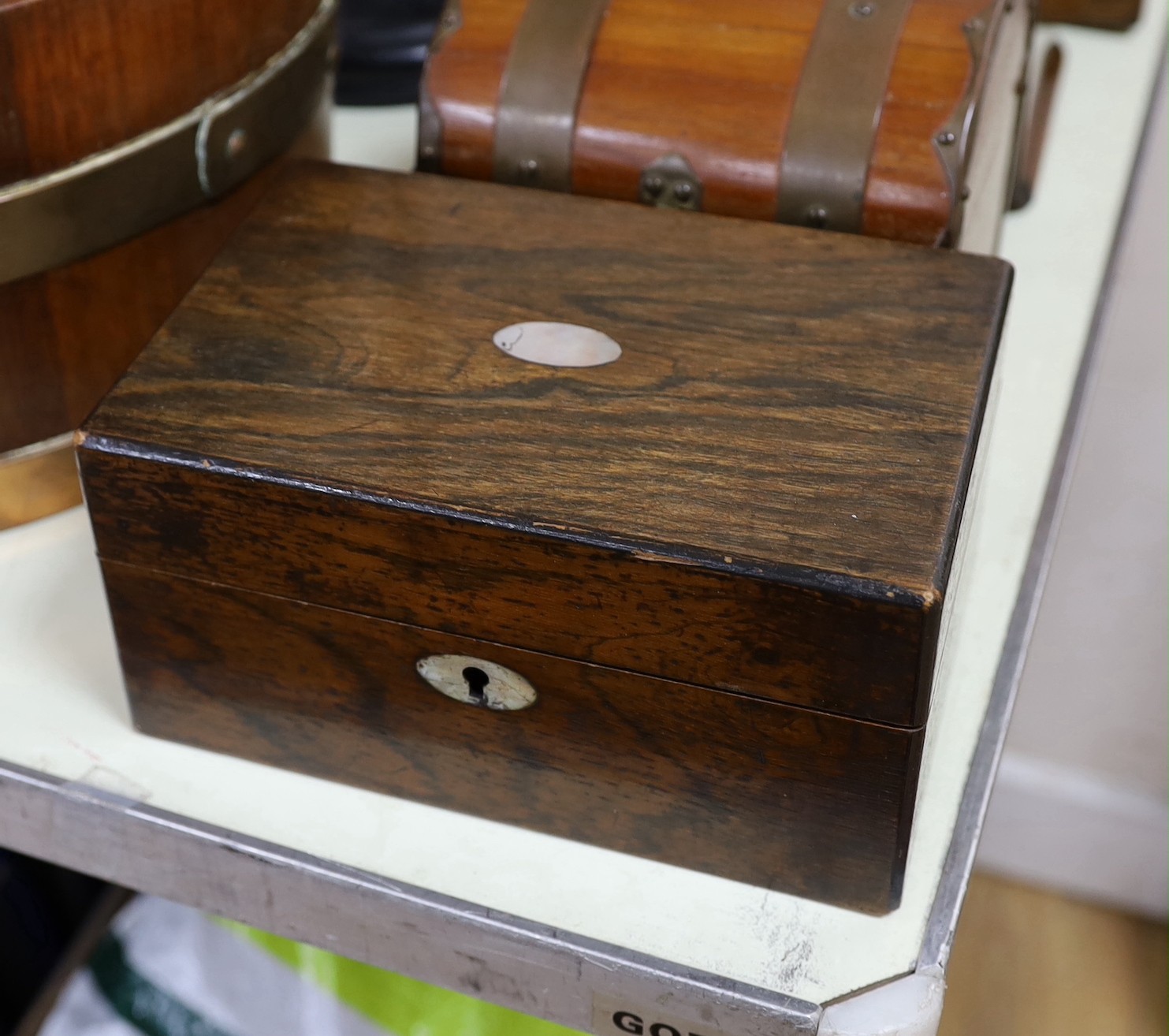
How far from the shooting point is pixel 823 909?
0.75 m

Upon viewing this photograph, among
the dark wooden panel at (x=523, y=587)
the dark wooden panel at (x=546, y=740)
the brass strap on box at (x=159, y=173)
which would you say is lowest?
the dark wooden panel at (x=546, y=740)

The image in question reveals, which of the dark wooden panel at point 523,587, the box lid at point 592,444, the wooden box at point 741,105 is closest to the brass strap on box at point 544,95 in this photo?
the wooden box at point 741,105

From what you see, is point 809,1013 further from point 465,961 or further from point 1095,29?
point 1095,29

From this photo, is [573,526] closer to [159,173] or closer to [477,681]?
[477,681]

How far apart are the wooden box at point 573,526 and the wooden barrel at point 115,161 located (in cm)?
7

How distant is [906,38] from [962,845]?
1.66 ft

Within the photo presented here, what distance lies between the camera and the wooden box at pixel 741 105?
90 centimetres

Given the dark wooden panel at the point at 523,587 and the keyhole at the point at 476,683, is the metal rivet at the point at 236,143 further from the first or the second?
the keyhole at the point at 476,683

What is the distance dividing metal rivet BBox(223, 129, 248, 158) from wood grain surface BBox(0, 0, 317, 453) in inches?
1.2

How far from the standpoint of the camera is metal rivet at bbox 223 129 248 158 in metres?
0.91

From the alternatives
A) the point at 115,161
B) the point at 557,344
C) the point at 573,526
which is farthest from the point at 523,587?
the point at 115,161

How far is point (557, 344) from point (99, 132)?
30 cm

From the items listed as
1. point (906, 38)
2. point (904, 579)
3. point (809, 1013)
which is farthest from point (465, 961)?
point (906, 38)

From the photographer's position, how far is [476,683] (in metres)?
0.75
